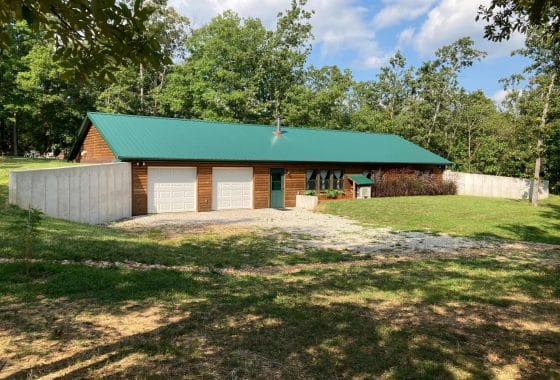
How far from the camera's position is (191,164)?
21.7m

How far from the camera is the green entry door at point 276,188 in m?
24.7

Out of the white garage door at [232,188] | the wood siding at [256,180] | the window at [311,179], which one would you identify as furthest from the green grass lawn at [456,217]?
the white garage door at [232,188]

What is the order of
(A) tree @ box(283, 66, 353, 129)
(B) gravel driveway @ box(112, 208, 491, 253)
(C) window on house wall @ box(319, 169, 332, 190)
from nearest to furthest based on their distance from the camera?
(B) gravel driveway @ box(112, 208, 491, 253)
(C) window on house wall @ box(319, 169, 332, 190)
(A) tree @ box(283, 66, 353, 129)

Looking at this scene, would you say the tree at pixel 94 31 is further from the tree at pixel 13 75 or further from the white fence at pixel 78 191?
the tree at pixel 13 75

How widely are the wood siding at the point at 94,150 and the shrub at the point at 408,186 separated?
55.0ft

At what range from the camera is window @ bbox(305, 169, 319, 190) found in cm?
2617

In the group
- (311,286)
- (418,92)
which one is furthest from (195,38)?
(311,286)

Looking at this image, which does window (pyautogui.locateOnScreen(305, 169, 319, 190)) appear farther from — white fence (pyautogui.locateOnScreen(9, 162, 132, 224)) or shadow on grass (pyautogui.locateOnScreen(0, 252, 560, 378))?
shadow on grass (pyautogui.locateOnScreen(0, 252, 560, 378))

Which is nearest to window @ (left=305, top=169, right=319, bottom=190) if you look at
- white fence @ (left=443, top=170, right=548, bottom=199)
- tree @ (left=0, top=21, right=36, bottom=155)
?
white fence @ (left=443, top=170, right=548, bottom=199)

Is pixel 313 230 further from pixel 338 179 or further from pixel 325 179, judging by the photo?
pixel 338 179

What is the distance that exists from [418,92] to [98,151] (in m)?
43.3

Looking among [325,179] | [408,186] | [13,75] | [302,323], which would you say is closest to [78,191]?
[302,323]

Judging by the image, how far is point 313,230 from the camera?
15.2m

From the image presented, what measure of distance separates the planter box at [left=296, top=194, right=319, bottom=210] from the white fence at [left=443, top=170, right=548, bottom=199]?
48.4 feet
